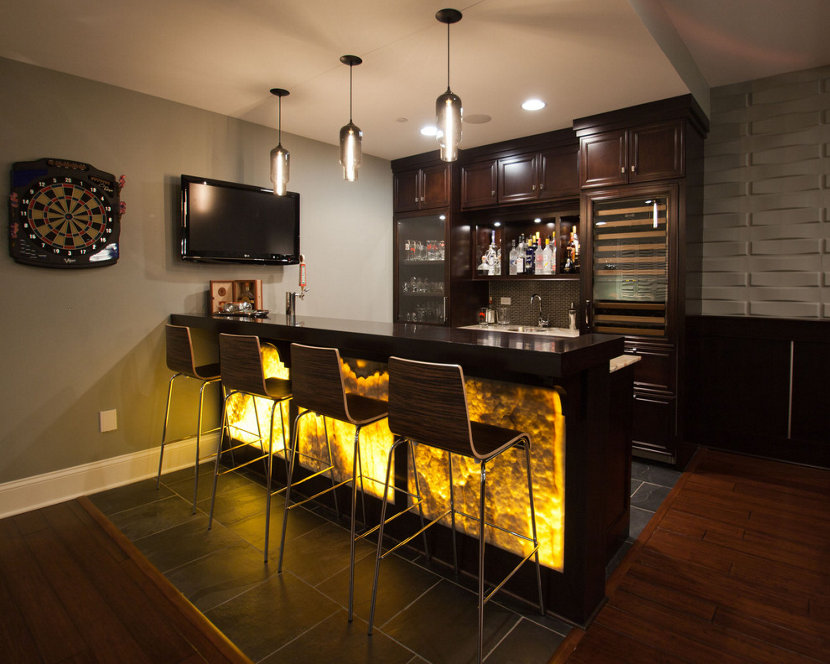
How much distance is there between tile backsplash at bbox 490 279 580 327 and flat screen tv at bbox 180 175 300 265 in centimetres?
208

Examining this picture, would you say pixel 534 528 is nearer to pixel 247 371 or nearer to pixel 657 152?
pixel 247 371

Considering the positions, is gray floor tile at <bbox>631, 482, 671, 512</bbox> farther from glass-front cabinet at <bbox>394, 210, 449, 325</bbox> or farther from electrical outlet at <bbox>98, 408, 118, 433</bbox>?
electrical outlet at <bbox>98, 408, 118, 433</bbox>

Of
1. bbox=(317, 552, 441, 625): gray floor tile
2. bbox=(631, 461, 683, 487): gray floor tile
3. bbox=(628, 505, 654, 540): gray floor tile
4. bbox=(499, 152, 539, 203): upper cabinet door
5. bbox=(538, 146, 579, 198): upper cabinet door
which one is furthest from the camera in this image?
bbox=(499, 152, 539, 203): upper cabinet door

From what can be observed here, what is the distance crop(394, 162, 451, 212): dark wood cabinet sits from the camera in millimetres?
4668

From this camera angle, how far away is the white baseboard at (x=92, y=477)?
2873 millimetres

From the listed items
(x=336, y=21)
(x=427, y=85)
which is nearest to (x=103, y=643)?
(x=336, y=21)

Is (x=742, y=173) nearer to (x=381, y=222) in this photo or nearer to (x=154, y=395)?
(x=381, y=222)

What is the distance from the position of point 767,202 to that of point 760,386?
137cm

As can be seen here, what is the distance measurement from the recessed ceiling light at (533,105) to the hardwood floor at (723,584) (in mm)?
2746

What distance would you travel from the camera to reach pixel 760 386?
373cm

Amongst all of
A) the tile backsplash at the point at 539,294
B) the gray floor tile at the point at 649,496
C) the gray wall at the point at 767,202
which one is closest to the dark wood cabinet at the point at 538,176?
the tile backsplash at the point at 539,294

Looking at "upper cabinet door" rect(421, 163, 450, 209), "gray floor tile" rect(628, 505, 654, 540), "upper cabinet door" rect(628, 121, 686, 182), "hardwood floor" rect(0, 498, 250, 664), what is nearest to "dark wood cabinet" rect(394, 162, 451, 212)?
"upper cabinet door" rect(421, 163, 450, 209)

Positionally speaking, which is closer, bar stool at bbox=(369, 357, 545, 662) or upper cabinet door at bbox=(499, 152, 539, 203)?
bar stool at bbox=(369, 357, 545, 662)

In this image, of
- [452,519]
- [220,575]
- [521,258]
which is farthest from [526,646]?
[521,258]
